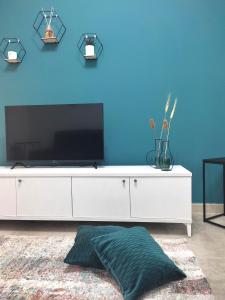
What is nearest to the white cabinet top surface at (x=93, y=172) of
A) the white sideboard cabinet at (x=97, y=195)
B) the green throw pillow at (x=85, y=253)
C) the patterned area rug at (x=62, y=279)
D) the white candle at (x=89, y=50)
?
the white sideboard cabinet at (x=97, y=195)

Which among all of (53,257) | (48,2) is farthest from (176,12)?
(53,257)

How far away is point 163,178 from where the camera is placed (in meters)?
2.45

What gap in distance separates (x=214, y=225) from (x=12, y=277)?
2083 millimetres

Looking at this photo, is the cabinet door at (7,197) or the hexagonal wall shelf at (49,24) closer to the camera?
the cabinet door at (7,197)

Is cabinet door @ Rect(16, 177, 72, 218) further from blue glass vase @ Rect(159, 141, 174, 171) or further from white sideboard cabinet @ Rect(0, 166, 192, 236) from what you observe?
blue glass vase @ Rect(159, 141, 174, 171)

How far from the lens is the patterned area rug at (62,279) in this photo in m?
1.01


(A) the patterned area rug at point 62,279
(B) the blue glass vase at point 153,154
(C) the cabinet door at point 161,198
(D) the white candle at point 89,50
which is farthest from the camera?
(B) the blue glass vase at point 153,154

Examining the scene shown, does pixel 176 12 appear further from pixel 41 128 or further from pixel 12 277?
pixel 12 277

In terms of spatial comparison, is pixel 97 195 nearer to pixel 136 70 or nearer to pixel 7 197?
pixel 7 197

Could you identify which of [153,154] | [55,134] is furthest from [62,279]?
[153,154]

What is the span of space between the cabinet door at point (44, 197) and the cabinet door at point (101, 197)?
9cm

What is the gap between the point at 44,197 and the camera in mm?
2607

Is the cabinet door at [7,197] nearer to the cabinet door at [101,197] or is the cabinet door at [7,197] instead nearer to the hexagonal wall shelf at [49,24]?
the cabinet door at [101,197]

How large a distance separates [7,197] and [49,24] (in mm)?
1938
